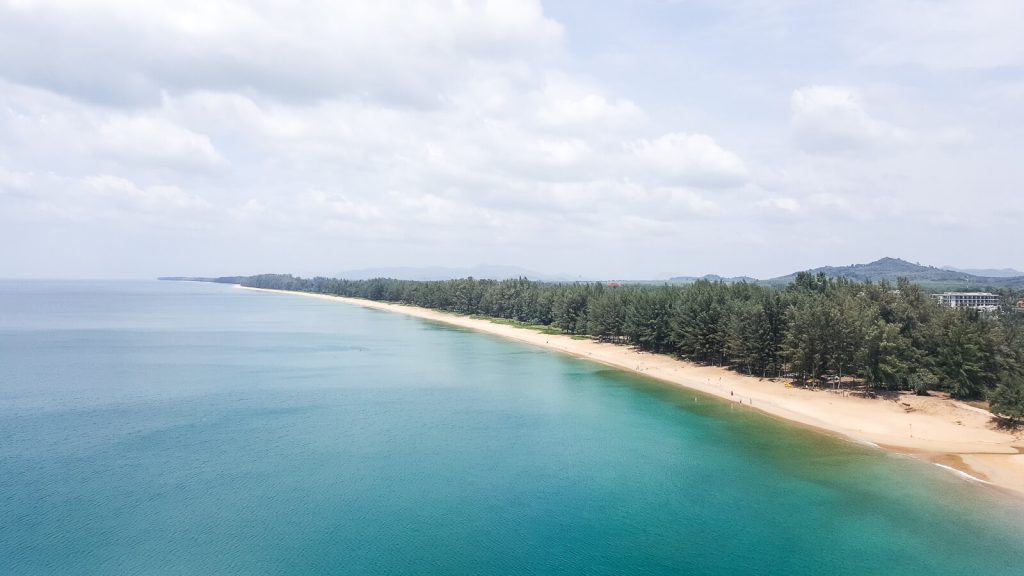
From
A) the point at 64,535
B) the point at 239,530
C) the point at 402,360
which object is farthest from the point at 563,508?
the point at 402,360

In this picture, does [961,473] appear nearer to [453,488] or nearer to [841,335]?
[841,335]

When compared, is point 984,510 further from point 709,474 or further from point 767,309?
point 767,309

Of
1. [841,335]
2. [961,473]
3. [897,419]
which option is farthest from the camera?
[841,335]

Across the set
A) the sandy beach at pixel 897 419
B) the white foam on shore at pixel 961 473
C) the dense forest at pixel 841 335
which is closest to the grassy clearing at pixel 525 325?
the dense forest at pixel 841 335

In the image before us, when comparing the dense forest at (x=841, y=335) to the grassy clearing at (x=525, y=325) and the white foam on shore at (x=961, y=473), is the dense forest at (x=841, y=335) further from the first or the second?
the grassy clearing at (x=525, y=325)

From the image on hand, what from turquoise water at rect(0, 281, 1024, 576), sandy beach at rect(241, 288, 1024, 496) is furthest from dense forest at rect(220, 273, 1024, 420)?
turquoise water at rect(0, 281, 1024, 576)

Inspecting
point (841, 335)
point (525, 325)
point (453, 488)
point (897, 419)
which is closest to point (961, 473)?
point (897, 419)
